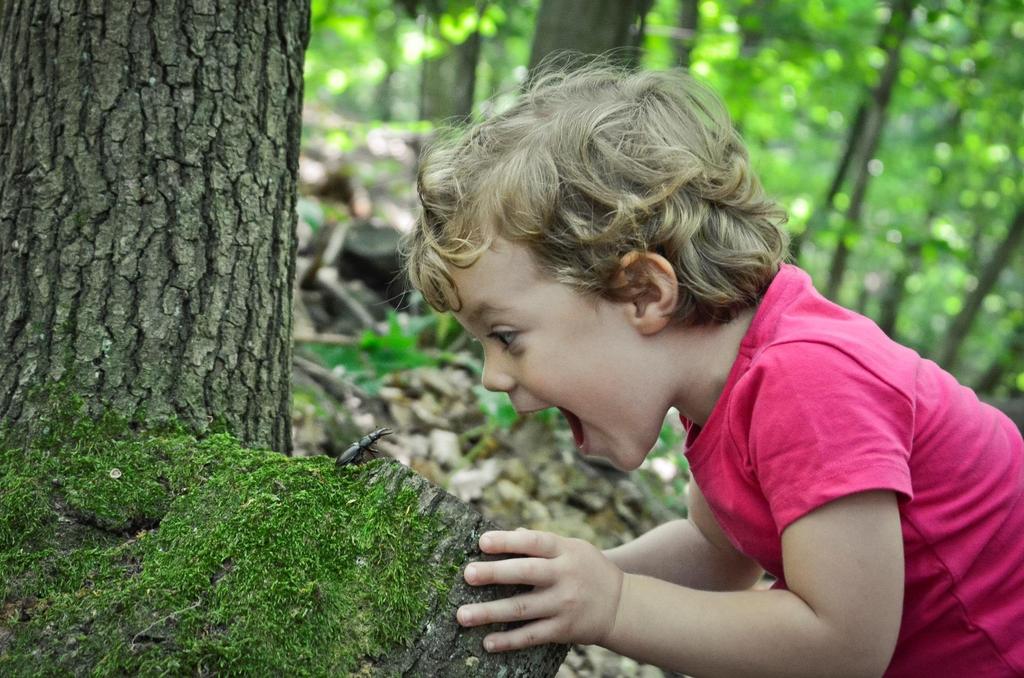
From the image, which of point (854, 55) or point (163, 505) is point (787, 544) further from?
point (854, 55)

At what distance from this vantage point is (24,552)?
1.62 m

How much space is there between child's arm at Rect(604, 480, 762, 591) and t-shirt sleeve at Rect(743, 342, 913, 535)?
70cm

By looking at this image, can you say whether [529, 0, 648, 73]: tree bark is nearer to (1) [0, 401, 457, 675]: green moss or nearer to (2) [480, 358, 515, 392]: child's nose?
(2) [480, 358, 515, 392]: child's nose

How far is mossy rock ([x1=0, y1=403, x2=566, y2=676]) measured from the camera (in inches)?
57.0

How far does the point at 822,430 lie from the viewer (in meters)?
1.49

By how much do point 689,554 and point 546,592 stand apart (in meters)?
0.84

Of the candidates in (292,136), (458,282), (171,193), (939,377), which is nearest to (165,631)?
(458,282)

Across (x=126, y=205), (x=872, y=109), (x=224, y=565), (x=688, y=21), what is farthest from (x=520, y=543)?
(x=872, y=109)

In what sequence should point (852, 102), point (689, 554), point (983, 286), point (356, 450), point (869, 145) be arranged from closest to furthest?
point (356, 450) → point (689, 554) → point (869, 145) → point (983, 286) → point (852, 102)

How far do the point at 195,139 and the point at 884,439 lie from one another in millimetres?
1685

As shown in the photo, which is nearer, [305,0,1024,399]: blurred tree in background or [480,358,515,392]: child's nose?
[480,358,515,392]: child's nose

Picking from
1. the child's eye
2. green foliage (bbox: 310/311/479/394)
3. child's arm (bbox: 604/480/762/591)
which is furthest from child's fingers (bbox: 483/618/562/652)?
green foliage (bbox: 310/311/479/394)

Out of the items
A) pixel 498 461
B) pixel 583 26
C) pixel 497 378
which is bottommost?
pixel 498 461

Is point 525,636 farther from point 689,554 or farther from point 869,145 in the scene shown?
point 869,145
